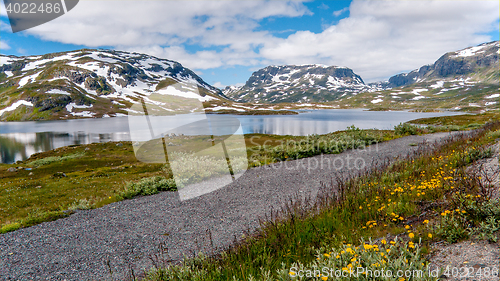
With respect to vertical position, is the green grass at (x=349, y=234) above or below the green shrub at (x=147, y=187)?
above

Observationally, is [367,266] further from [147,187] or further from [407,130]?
[407,130]

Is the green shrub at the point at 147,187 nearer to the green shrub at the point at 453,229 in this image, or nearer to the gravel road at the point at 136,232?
the gravel road at the point at 136,232

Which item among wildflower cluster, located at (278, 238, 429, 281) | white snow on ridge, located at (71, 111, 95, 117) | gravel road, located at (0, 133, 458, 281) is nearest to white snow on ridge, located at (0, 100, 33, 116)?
white snow on ridge, located at (71, 111, 95, 117)

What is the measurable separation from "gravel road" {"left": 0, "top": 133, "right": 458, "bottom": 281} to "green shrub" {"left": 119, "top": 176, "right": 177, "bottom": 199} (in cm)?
74

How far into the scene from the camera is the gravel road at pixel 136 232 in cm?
652

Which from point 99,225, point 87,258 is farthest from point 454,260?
point 99,225

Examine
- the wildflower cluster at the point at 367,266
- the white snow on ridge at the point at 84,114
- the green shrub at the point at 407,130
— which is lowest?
the green shrub at the point at 407,130

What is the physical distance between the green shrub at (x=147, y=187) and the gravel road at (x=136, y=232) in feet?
2.44

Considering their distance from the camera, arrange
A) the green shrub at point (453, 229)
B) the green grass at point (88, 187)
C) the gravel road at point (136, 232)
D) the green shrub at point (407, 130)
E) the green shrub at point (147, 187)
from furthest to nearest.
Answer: the green shrub at point (407, 130), the green shrub at point (147, 187), the green grass at point (88, 187), the gravel road at point (136, 232), the green shrub at point (453, 229)

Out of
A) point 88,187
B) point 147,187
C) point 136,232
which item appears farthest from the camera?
point 88,187

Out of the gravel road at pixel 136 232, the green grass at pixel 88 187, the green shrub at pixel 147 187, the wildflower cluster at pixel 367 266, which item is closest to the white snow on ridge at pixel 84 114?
the green grass at pixel 88 187

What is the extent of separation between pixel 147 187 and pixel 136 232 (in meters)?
5.10

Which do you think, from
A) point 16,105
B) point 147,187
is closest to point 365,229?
point 147,187

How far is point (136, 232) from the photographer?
8.46m
